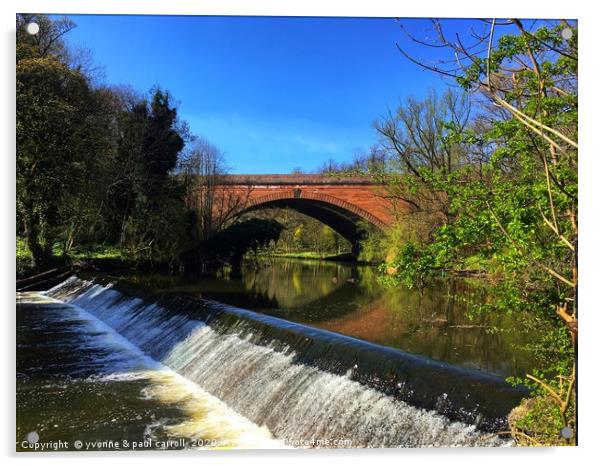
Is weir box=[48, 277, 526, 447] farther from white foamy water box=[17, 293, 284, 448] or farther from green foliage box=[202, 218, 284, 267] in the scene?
green foliage box=[202, 218, 284, 267]

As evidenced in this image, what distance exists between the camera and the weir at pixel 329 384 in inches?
121

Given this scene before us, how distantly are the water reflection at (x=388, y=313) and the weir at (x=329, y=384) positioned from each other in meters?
0.65

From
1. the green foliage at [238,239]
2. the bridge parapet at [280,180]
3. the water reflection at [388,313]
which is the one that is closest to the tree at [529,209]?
the water reflection at [388,313]

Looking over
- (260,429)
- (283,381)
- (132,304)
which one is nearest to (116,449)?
(260,429)

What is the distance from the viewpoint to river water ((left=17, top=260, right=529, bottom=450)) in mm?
3182

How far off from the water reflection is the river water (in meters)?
0.04

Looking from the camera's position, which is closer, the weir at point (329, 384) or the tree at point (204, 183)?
the weir at point (329, 384)

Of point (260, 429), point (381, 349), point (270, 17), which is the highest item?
point (270, 17)

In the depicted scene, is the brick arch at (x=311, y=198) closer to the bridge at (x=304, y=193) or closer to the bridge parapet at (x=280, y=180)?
the bridge at (x=304, y=193)

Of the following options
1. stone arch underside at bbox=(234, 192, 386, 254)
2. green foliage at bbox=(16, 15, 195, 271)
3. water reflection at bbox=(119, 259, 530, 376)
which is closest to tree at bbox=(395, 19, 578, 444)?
water reflection at bbox=(119, 259, 530, 376)
